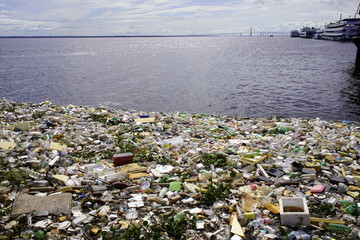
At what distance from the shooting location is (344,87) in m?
23.6

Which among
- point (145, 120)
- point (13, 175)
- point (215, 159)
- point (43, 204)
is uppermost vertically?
point (13, 175)

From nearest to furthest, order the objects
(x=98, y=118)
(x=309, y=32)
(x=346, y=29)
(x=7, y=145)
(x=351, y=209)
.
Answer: (x=351, y=209), (x=7, y=145), (x=98, y=118), (x=346, y=29), (x=309, y=32)

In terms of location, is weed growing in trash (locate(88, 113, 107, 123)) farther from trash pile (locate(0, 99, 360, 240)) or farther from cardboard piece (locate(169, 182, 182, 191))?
cardboard piece (locate(169, 182, 182, 191))

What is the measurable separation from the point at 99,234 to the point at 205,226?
166cm

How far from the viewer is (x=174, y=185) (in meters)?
5.59

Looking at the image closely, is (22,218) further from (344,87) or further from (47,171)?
(344,87)

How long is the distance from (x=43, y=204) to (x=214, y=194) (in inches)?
118

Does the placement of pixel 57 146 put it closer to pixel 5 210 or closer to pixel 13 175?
pixel 13 175

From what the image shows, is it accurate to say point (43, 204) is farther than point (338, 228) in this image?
Yes

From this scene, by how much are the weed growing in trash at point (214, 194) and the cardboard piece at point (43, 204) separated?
7.80 ft

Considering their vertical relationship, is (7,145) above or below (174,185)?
above

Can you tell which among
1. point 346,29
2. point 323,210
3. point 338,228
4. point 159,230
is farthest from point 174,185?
point 346,29

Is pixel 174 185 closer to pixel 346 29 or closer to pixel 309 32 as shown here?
pixel 346 29

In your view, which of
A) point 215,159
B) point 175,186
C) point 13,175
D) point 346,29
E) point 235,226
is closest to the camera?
point 235,226
